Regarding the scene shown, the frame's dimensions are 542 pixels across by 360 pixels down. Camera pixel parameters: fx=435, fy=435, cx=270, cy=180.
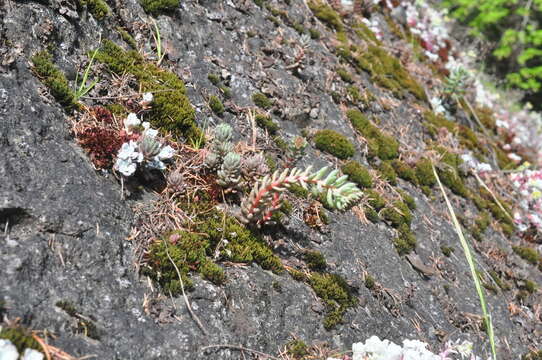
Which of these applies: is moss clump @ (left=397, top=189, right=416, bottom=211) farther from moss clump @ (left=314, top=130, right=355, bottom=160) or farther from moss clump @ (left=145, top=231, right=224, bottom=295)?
moss clump @ (left=145, top=231, right=224, bottom=295)

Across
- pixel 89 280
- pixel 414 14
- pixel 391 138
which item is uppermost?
pixel 414 14

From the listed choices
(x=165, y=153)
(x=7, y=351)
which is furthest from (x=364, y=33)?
(x=7, y=351)

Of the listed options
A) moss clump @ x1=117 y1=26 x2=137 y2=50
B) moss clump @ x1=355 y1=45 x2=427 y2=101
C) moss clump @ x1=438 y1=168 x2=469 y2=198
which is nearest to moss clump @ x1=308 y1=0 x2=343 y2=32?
moss clump @ x1=355 y1=45 x2=427 y2=101

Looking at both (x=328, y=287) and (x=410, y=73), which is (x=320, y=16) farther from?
(x=328, y=287)

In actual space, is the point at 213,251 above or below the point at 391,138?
below

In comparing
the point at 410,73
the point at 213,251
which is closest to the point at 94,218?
the point at 213,251

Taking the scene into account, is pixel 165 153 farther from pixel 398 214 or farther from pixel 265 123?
pixel 398 214

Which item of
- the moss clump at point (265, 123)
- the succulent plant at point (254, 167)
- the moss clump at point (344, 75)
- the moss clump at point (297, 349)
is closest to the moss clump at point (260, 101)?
the moss clump at point (265, 123)
